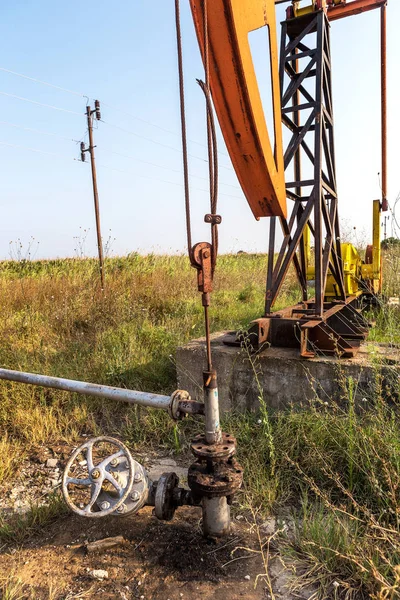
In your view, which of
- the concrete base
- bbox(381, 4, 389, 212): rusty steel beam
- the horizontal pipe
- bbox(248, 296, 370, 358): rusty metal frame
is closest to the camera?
the horizontal pipe

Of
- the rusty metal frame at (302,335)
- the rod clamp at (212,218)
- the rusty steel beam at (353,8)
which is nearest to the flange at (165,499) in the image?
the rod clamp at (212,218)

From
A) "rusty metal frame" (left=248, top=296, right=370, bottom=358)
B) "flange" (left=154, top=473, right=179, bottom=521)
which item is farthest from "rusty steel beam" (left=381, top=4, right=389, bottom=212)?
"flange" (left=154, top=473, right=179, bottom=521)

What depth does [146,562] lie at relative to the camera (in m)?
1.89

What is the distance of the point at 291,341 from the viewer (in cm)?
333

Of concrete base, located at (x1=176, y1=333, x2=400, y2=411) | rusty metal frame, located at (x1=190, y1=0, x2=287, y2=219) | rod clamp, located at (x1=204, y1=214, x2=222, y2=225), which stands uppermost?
rusty metal frame, located at (x1=190, y1=0, x2=287, y2=219)

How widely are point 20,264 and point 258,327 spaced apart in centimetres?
799

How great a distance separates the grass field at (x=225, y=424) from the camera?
1.83m

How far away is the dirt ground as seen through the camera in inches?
68.1

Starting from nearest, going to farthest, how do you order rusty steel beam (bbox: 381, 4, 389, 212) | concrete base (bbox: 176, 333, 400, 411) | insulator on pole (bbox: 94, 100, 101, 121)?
concrete base (bbox: 176, 333, 400, 411), rusty steel beam (bbox: 381, 4, 389, 212), insulator on pole (bbox: 94, 100, 101, 121)

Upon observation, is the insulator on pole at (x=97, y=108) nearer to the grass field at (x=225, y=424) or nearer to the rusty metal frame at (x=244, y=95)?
the grass field at (x=225, y=424)

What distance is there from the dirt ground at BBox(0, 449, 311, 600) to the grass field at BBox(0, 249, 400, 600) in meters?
0.15

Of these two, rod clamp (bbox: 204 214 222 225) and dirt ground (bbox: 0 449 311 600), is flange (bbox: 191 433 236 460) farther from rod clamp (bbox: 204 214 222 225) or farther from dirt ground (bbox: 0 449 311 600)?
rod clamp (bbox: 204 214 222 225)

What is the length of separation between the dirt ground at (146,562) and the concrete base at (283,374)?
1018 mm

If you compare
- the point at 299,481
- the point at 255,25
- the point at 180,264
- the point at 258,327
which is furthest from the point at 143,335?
the point at 180,264
